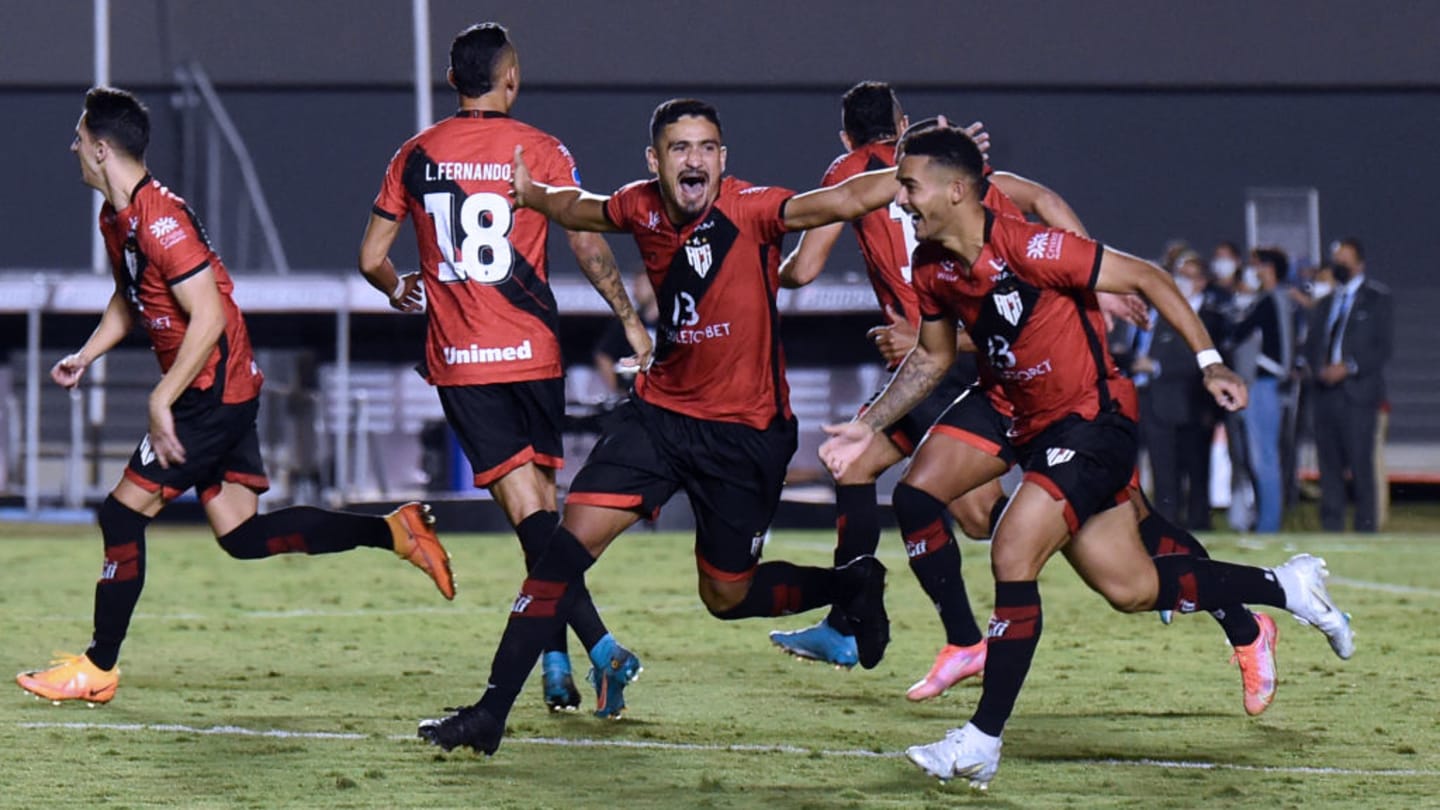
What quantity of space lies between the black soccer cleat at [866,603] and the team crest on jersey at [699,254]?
1.26 metres

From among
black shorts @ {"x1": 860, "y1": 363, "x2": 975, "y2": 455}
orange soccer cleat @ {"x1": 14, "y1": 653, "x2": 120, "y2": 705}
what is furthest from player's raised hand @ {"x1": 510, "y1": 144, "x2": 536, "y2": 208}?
orange soccer cleat @ {"x1": 14, "y1": 653, "x2": 120, "y2": 705}

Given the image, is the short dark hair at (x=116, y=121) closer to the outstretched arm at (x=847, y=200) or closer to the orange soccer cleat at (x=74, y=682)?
the orange soccer cleat at (x=74, y=682)

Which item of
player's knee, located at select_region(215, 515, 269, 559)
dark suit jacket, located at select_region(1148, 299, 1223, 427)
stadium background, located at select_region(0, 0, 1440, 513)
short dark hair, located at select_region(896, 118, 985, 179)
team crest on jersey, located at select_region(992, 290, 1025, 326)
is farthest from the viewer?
stadium background, located at select_region(0, 0, 1440, 513)

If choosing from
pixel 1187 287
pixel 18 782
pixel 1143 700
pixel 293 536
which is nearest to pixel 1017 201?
pixel 1143 700

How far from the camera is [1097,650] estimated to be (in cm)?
908

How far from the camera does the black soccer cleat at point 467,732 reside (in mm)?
5879

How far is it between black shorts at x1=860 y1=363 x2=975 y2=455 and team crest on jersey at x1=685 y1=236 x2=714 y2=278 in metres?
1.86

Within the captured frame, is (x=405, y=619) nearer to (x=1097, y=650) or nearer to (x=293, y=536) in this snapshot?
(x=293, y=536)

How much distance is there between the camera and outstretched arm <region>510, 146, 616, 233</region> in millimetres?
6547

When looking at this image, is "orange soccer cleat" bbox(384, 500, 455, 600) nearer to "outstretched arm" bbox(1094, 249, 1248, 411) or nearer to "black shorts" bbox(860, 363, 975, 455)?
"black shorts" bbox(860, 363, 975, 455)

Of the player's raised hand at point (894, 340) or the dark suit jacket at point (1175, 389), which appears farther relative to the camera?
the dark suit jacket at point (1175, 389)

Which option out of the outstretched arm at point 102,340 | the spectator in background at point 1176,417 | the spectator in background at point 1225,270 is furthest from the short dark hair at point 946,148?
the spectator in background at point 1225,270

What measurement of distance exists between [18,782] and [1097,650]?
195 inches

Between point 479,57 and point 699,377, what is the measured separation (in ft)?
5.62
